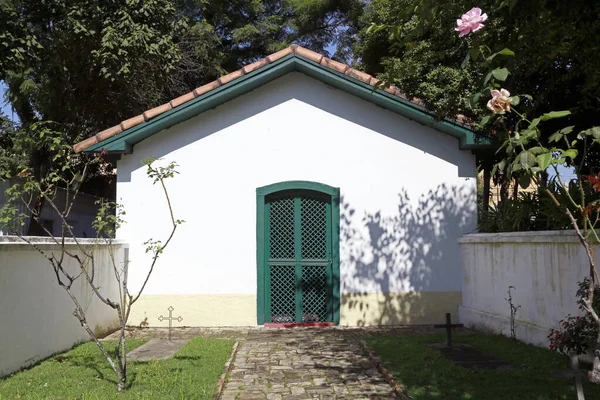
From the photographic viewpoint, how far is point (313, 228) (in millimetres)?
10297

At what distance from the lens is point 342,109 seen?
33.9 ft

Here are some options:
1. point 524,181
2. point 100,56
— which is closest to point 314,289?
point 524,181

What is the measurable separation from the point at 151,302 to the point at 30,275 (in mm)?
3333

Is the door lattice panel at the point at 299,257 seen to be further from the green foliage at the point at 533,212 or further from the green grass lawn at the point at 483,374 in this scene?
the green foliage at the point at 533,212

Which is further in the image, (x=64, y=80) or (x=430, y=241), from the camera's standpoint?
(x=64, y=80)

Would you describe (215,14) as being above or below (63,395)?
above

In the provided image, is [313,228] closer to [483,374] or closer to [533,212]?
[533,212]

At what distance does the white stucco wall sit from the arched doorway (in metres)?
0.18

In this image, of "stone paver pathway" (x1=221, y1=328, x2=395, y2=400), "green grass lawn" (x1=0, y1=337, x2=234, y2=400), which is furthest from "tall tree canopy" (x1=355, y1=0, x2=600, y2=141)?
"green grass lawn" (x1=0, y1=337, x2=234, y2=400)

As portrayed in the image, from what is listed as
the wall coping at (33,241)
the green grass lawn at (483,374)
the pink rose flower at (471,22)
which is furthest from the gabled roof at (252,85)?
the pink rose flower at (471,22)

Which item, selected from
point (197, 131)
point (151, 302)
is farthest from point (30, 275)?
point (197, 131)

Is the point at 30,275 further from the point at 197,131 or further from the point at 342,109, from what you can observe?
the point at 342,109

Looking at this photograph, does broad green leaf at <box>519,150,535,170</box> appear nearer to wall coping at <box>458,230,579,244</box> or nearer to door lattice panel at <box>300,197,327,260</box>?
wall coping at <box>458,230,579,244</box>

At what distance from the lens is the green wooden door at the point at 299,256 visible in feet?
33.4
